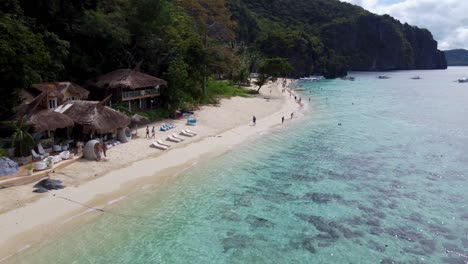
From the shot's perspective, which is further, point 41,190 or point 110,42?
point 110,42

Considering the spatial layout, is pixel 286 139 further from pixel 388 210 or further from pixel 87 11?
pixel 87 11

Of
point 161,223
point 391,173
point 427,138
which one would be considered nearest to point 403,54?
point 427,138

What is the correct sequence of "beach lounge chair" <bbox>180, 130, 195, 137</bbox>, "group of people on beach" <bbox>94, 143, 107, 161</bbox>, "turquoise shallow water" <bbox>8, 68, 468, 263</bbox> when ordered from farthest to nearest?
"beach lounge chair" <bbox>180, 130, 195, 137</bbox>, "group of people on beach" <bbox>94, 143, 107, 161</bbox>, "turquoise shallow water" <bbox>8, 68, 468, 263</bbox>

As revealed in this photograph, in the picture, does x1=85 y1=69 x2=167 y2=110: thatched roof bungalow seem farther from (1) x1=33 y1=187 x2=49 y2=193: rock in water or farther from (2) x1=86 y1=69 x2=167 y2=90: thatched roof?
(1) x1=33 y1=187 x2=49 y2=193: rock in water

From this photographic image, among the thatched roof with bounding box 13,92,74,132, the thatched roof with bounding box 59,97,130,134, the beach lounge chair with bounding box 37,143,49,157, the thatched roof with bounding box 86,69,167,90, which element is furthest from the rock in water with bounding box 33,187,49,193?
the thatched roof with bounding box 86,69,167,90

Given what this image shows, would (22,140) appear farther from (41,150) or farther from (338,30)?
(338,30)

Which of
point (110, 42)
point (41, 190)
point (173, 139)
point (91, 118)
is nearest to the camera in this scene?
point (41, 190)

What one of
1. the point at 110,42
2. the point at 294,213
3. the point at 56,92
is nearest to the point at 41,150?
the point at 56,92
